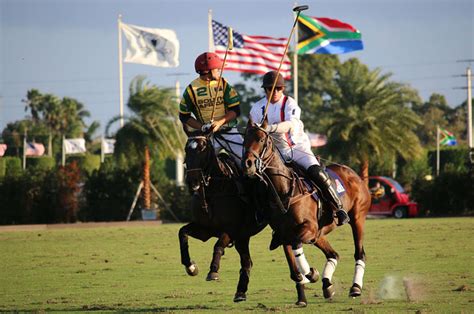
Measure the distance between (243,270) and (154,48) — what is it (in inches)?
1596

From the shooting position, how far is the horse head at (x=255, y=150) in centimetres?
1258

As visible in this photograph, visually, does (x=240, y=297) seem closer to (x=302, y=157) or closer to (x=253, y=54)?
(x=302, y=157)

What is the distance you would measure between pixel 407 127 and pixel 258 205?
3794 centimetres

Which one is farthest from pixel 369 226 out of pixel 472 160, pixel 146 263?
pixel 146 263

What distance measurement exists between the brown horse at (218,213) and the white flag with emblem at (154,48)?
129ft

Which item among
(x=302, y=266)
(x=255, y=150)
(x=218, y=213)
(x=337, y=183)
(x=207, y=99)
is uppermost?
(x=207, y=99)

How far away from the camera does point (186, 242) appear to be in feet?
45.4

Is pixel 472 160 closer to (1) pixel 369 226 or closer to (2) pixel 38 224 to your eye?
(1) pixel 369 226

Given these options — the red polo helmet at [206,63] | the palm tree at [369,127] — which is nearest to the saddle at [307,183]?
the red polo helmet at [206,63]

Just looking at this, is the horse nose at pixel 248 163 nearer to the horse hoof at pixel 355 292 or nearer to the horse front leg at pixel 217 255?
the horse front leg at pixel 217 255

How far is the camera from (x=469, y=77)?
268ft

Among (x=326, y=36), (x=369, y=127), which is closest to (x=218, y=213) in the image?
(x=326, y=36)

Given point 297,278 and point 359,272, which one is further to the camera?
point 359,272

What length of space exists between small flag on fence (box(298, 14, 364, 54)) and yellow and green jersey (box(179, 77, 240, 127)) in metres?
28.1
